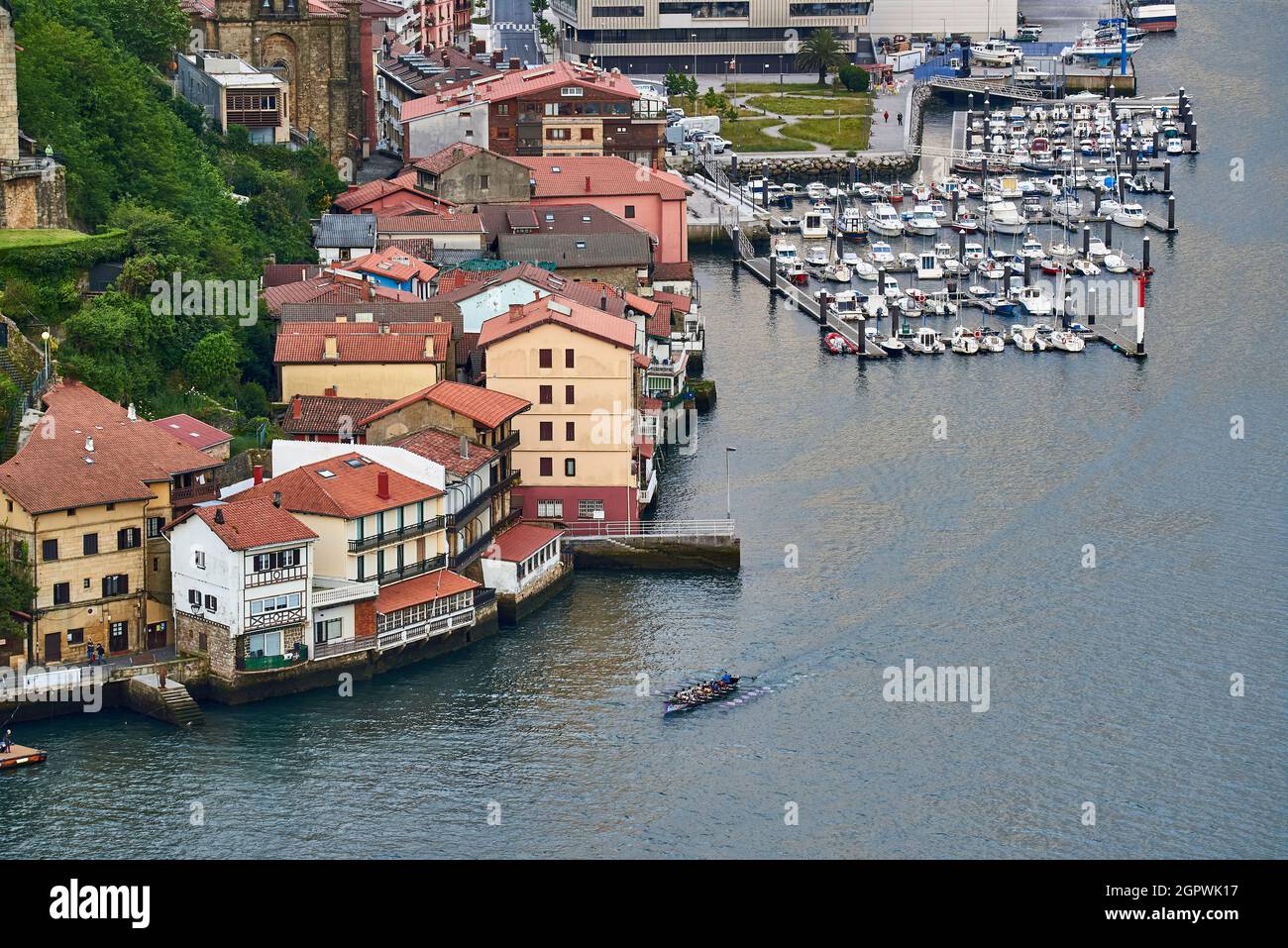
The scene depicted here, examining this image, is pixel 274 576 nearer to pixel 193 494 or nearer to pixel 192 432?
pixel 193 494

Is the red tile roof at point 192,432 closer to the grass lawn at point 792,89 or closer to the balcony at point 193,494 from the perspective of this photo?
the balcony at point 193,494

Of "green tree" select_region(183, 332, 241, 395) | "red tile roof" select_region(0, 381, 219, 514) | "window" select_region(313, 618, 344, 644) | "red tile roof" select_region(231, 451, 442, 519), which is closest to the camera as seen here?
"red tile roof" select_region(0, 381, 219, 514)

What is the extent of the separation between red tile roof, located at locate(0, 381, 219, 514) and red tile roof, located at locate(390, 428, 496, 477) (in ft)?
21.8

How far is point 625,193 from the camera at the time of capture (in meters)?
125

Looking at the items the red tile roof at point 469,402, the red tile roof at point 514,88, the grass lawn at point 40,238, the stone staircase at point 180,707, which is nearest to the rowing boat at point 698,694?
the stone staircase at point 180,707

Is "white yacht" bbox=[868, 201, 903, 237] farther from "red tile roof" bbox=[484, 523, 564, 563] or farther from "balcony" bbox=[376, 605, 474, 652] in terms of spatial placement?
"balcony" bbox=[376, 605, 474, 652]

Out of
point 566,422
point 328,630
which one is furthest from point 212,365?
point 328,630

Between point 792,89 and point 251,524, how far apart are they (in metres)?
101

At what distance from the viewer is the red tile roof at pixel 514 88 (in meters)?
133

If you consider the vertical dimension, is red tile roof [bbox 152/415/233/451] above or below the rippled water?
above

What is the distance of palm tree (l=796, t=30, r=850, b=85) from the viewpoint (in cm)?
17262

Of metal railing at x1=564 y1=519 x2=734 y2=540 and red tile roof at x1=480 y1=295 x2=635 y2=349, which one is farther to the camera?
red tile roof at x1=480 y1=295 x2=635 y2=349

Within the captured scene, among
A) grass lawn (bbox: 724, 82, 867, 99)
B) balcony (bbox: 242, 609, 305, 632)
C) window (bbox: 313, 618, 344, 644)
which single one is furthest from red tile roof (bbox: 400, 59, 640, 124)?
balcony (bbox: 242, 609, 305, 632)

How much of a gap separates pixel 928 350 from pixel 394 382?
1247 inches
